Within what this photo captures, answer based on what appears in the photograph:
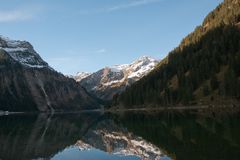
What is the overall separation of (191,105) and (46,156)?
155 meters

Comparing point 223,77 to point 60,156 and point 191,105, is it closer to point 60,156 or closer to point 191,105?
point 191,105

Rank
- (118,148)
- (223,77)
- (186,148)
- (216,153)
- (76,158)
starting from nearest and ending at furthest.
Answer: (216,153) → (186,148) → (76,158) → (118,148) → (223,77)

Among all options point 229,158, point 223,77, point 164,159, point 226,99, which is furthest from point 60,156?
point 223,77

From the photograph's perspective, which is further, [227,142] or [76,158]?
[76,158]

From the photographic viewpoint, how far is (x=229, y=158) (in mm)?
33156

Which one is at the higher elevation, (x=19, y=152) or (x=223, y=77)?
(x=223, y=77)

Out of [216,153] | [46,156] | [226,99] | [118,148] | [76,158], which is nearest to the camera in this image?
[216,153]

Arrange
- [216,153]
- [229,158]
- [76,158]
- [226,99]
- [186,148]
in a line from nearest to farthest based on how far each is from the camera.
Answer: [229,158] < [216,153] < [186,148] < [76,158] < [226,99]

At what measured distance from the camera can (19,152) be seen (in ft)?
170

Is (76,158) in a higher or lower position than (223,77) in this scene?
lower

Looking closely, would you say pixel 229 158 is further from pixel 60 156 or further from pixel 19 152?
pixel 19 152

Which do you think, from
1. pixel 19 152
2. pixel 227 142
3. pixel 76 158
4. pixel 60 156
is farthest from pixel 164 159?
pixel 19 152

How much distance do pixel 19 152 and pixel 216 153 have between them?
26.4m

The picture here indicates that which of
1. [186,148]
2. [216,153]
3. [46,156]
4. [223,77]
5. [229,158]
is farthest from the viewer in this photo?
[223,77]
